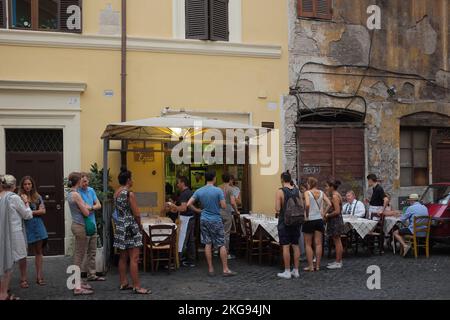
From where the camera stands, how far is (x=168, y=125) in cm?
923

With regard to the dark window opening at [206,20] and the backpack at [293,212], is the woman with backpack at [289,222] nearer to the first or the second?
the backpack at [293,212]

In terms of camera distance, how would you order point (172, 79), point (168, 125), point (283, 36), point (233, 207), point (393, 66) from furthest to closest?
point (393, 66) → point (283, 36) → point (172, 79) → point (233, 207) → point (168, 125)

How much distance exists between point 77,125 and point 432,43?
31.0 ft

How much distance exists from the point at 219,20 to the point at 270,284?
21.4 feet

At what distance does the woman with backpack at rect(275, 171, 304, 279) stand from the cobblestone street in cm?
28

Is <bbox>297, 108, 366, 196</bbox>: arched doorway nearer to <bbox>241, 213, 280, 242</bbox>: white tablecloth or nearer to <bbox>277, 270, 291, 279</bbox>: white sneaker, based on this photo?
<bbox>241, 213, 280, 242</bbox>: white tablecloth

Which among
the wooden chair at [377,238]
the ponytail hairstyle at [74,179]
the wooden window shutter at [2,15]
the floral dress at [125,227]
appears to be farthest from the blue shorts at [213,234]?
the wooden window shutter at [2,15]

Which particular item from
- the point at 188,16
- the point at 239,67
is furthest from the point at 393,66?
the point at 188,16

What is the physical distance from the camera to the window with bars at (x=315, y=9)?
1286cm

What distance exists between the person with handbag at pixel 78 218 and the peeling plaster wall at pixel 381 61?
5.67m

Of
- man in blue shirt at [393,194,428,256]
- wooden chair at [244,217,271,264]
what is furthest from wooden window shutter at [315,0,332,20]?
wooden chair at [244,217,271,264]

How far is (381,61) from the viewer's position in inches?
534

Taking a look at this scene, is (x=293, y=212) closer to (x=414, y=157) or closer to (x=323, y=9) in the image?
(x=323, y=9)

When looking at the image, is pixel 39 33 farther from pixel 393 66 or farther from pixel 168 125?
pixel 393 66
